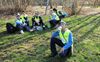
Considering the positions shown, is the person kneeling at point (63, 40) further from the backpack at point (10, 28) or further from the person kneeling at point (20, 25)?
the backpack at point (10, 28)

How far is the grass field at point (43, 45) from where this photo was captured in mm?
9016

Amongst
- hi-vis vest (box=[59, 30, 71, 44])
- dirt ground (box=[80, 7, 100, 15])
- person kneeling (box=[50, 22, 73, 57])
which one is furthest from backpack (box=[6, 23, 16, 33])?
dirt ground (box=[80, 7, 100, 15])

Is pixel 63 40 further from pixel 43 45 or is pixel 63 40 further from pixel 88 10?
pixel 88 10

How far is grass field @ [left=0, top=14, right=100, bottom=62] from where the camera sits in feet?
29.6

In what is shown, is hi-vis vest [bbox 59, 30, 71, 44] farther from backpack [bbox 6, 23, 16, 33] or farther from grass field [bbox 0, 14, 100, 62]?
backpack [bbox 6, 23, 16, 33]

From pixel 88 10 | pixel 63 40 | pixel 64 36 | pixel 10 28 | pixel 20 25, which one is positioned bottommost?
pixel 88 10

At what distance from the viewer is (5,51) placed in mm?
9914

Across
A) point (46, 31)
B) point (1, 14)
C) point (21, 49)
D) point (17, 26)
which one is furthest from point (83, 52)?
point (1, 14)

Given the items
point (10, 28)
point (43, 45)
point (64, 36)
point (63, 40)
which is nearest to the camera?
point (64, 36)

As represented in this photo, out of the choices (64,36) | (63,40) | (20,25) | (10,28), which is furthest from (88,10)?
(64,36)

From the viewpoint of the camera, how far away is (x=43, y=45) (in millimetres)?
10477

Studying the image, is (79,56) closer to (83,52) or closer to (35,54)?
(83,52)

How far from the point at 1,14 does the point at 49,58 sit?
10465 millimetres

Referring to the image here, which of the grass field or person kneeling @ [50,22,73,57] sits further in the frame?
the grass field
